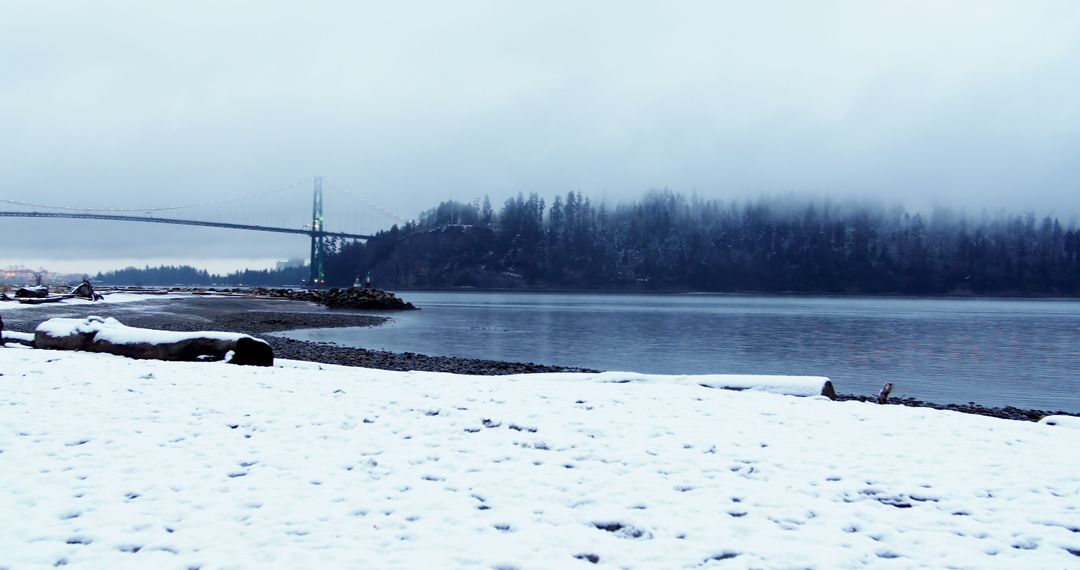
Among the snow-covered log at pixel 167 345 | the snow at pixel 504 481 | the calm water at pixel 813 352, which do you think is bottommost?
the calm water at pixel 813 352

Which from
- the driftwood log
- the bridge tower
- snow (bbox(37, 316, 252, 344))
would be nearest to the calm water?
snow (bbox(37, 316, 252, 344))

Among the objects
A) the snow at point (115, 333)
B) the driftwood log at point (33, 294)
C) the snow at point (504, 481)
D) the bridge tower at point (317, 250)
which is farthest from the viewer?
the bridge tower at point (317, 250)

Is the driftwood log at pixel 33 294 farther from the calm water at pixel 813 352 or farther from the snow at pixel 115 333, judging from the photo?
the snow at pixel 115 333

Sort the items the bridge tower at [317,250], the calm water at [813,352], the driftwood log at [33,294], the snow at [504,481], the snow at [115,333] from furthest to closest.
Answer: the bridge tower at [317,250]
the driftwood log at [33,294]
the calm water at [813,352]
the snow at [115,333]
the snow at [504,481]

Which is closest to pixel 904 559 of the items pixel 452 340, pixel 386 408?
pixel 386 408

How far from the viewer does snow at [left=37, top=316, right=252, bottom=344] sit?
12469 mm

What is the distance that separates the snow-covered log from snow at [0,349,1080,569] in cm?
256

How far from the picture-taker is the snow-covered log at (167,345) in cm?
1213

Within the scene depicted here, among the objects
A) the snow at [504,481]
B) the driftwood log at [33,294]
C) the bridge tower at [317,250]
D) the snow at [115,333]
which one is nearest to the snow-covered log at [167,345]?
the snow at [115,333]

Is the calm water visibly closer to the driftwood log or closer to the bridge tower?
the driftwood log

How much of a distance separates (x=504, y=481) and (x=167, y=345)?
8.98 metres

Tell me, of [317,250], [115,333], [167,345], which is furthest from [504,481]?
[317,250]

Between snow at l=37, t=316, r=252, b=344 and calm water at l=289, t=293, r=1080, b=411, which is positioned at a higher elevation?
snow at l=37, t=316, r=252, b=344

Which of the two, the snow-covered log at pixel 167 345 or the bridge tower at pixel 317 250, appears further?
the bridge tower at pixel 317 250
